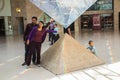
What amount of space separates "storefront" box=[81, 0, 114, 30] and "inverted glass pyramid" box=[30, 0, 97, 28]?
20.4 metres

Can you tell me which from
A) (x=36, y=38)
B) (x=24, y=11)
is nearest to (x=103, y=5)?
(x=24, y=11)

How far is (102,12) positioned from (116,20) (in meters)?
2.17

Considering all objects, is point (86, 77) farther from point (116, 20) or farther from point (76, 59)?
point (116, 20)

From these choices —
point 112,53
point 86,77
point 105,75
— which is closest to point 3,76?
point 86,77

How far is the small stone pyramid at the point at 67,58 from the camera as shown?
7.44m

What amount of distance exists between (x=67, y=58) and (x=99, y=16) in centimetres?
2183

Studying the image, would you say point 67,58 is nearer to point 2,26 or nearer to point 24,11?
point 24,11

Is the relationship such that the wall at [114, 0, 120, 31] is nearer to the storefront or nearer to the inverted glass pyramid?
the storefront

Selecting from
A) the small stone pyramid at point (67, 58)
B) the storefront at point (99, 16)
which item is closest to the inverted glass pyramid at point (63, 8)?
the small stone pyramid at point (67, 58)

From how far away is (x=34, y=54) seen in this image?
849 centimetres

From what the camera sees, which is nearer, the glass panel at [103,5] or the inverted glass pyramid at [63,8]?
the inverted glass pyramid at [63,8]

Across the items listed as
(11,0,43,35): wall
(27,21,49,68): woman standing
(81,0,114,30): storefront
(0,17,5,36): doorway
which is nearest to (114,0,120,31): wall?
(81,0,114,30): storefront

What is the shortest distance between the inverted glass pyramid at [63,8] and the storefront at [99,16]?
67.0 ft

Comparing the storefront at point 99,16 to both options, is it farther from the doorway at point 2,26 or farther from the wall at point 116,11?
the doorway at point 2,26
